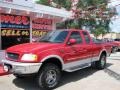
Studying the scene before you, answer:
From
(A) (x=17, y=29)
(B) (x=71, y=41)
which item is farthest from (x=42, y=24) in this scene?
(B) (x=71, y=41)

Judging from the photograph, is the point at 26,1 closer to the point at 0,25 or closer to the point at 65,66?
the point at 0,25

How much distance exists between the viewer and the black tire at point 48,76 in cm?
710

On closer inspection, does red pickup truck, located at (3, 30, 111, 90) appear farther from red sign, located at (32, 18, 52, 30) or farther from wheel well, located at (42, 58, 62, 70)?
red sign, located at (32, 18, 52, 30)

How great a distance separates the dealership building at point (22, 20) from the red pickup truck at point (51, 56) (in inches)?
180

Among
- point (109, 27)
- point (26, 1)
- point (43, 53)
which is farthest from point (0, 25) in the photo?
point (109, 27)

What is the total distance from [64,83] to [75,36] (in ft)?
6.14

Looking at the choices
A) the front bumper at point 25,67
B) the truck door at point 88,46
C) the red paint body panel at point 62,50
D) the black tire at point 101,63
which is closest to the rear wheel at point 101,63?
the black tire at point 101,63

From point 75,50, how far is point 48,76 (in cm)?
171

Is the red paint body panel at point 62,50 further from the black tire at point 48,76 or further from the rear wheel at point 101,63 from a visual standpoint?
the rear wheel at point 101,63

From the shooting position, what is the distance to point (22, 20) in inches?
534

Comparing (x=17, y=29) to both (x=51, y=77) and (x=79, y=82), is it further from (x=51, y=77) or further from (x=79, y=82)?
(x=51, y=77)

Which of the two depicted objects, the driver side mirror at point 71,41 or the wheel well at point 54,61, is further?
the driver side mirror at point 71,41

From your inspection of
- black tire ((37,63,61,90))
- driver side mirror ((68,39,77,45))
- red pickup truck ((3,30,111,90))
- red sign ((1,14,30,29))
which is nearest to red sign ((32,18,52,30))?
red sign ((1,14,30,29))

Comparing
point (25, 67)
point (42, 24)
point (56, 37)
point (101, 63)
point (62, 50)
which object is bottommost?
point (101, 63)
